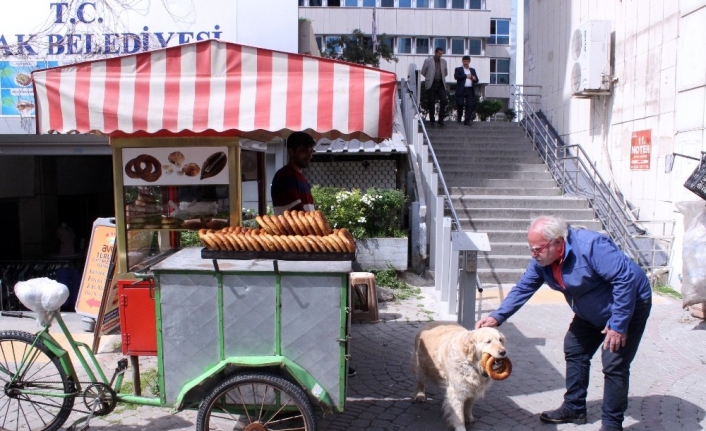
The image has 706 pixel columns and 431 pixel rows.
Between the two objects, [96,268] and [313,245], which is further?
[96,268]

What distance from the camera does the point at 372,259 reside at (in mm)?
9125

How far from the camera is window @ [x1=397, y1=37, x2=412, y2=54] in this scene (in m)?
34.1

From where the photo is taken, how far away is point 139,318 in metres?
3.88

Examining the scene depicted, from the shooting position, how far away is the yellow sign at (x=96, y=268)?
612cm

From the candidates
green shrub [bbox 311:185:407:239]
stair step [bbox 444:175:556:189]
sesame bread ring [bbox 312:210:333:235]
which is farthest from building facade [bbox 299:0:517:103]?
sesame bread ring [bbox 312:210:333:235]

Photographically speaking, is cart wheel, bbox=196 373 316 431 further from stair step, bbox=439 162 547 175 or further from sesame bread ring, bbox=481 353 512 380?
stair step, bbox=439 162 547 175

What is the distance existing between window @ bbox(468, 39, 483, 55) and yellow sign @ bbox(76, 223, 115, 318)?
32150mm

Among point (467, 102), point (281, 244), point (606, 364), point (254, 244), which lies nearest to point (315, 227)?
point (281, 244)

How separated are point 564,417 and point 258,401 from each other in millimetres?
2356

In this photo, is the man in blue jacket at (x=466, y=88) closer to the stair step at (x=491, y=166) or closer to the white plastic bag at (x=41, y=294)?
the stair step at (x=491, y=166)

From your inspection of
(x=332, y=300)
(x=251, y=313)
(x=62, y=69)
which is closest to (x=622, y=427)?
(x=332, y=300)

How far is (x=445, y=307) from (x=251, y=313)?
14.8 ft

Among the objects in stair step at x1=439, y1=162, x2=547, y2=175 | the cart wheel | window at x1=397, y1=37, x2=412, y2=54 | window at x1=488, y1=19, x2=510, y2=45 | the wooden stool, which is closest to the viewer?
the cart wheel

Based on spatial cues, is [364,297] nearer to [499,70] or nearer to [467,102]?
[467,102]
